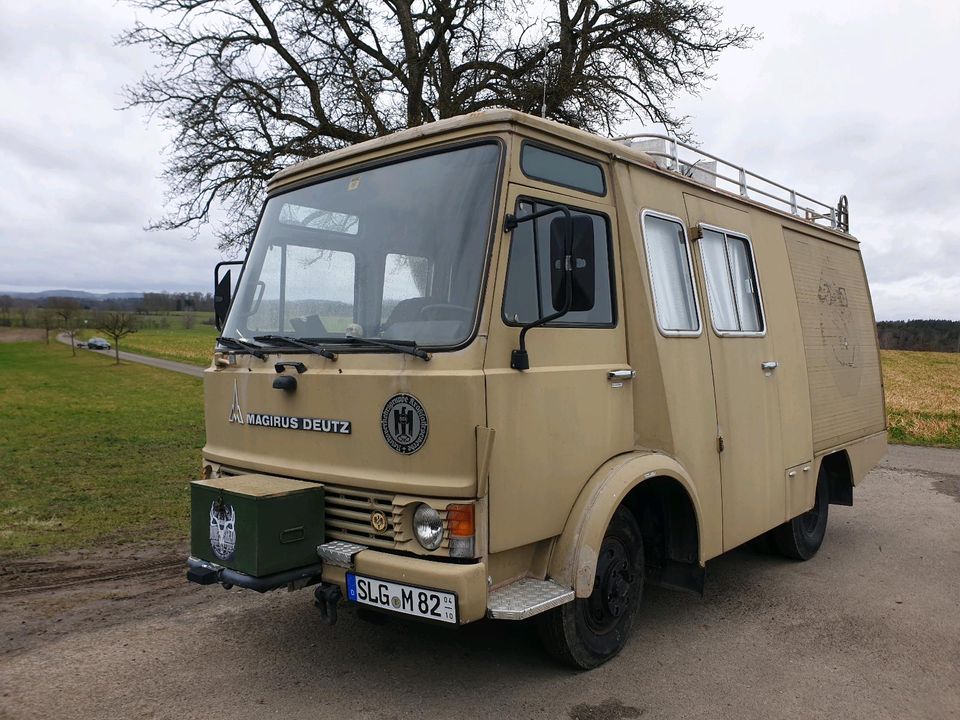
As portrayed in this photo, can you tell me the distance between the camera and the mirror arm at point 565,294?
3.82 m

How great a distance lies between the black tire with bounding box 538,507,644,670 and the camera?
170 inches

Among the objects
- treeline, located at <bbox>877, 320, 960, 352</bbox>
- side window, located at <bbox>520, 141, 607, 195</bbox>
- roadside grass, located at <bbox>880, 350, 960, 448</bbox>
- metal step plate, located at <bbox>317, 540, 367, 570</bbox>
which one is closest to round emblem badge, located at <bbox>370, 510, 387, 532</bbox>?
metal step plate, located at <bbox>317, 540, 367, 570</bbox>

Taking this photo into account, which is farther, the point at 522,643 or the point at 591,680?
the point at 522,643

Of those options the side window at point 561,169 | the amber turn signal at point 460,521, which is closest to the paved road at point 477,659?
the amber turn signal at point 460,521

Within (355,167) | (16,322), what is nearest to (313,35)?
(355,167)

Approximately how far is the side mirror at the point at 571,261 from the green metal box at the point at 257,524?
1589 mm

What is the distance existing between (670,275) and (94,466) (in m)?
9.92

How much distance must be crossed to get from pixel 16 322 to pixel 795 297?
363 ft

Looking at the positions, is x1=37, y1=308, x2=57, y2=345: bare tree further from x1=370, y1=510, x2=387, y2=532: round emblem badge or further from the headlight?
the headlight

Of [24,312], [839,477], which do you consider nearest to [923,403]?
[839,477]

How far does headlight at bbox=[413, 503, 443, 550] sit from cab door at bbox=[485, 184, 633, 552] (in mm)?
251

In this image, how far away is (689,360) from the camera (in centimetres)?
506

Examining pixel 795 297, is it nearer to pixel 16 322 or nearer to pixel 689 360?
pixel 689 360

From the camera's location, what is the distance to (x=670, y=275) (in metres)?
5.12
